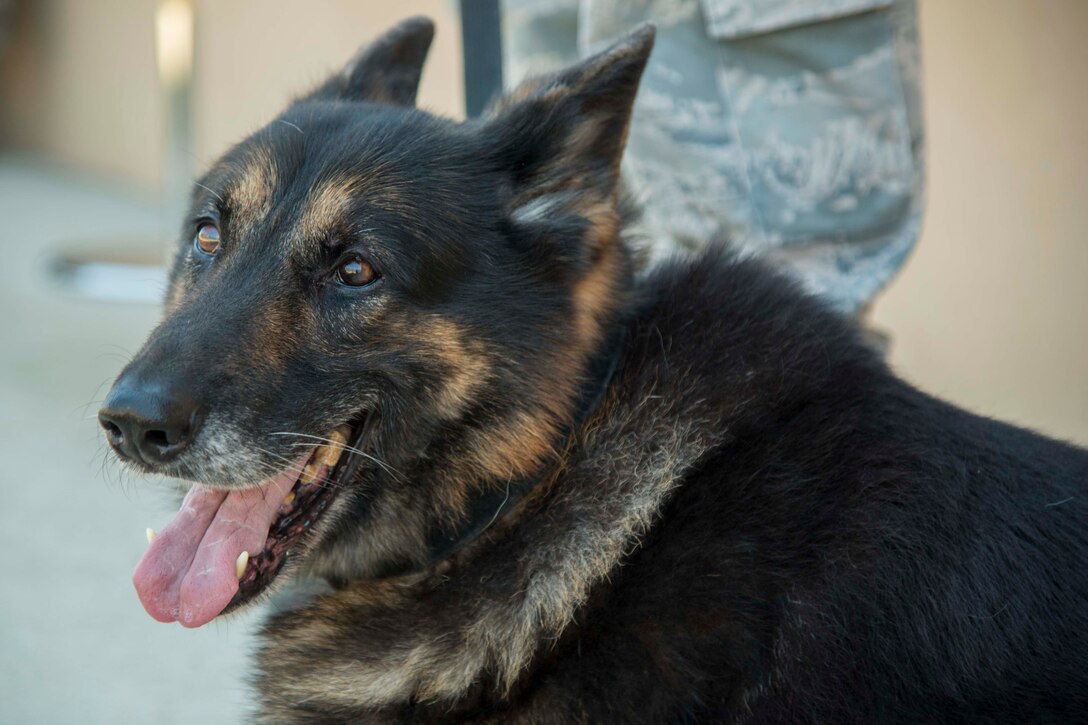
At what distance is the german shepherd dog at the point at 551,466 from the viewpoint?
6.44 ft

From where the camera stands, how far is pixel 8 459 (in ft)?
16.1

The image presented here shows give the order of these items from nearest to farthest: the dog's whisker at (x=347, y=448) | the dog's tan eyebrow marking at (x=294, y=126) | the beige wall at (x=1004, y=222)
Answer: the dog's whisker at (x=347, y=448) → the dog's tan eyebrow marking at (x=294, y=126) → the beige wall at (x=1004, y=222)

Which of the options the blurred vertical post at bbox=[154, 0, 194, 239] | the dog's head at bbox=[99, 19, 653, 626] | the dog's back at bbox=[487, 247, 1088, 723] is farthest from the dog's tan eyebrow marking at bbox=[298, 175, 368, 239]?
the blurred vertical post at bbox=[154, 0, 194, 239]

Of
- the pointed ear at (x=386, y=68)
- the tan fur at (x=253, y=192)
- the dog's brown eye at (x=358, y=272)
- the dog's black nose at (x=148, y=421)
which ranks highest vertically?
the pointed ear at (x=386, y=68)

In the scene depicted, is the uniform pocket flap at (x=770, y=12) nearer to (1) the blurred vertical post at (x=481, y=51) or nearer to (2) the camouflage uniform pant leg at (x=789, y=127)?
(2) the camouflage uniform pant leg at (x=789, y=127)

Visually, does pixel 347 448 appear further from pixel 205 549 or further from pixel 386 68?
pixel 386 68

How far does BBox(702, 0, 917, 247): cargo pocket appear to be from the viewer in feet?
11.0

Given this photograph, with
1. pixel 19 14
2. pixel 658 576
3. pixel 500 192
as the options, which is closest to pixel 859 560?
pixel 658 576

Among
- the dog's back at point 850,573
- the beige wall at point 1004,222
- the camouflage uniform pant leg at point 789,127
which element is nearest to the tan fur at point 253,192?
the dog's back at point 850,573

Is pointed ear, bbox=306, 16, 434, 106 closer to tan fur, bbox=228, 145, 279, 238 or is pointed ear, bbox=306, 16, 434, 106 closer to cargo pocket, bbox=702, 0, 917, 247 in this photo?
tan fur, bbox=228, 145, 279, 238

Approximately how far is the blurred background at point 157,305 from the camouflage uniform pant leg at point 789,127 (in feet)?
1.78

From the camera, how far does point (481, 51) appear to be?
3.27 m

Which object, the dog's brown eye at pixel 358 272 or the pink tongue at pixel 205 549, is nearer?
the pink tongue at pixel 205 549

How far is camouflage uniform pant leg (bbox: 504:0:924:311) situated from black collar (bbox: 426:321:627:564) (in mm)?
1086
